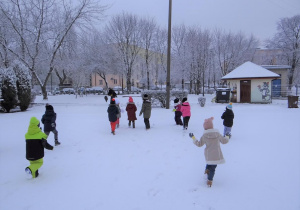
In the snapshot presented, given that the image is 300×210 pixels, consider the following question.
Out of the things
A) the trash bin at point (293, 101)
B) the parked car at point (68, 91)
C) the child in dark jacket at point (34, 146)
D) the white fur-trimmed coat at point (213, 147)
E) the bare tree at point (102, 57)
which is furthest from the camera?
the parked car at point (68, 91)

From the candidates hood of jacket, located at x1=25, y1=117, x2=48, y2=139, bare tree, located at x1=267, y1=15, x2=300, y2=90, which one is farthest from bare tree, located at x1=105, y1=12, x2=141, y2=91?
hood of jacket, located at x1=25, y1=117, x2=48, y2=139

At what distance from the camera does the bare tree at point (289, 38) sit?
32969 mm

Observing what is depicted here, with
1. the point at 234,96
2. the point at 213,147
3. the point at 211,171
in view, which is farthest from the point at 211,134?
the point at 234,96

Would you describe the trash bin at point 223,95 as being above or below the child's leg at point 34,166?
above

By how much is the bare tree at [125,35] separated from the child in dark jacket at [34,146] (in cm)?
3160

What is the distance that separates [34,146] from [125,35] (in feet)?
109

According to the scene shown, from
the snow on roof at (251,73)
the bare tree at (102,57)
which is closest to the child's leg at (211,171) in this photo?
the snow on roof at (251,73)

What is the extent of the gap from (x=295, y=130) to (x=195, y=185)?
6.77 metres

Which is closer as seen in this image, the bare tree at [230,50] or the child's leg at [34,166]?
the child's leg at [34,166]

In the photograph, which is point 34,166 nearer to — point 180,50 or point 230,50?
point 180,50

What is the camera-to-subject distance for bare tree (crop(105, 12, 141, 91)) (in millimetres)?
35000

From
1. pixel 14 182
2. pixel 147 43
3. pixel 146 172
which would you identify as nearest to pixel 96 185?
pixel 146 172

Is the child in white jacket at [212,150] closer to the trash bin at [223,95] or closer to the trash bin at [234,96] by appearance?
the trash bin at [223,95]

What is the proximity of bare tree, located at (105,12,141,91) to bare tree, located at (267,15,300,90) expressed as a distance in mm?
23133
